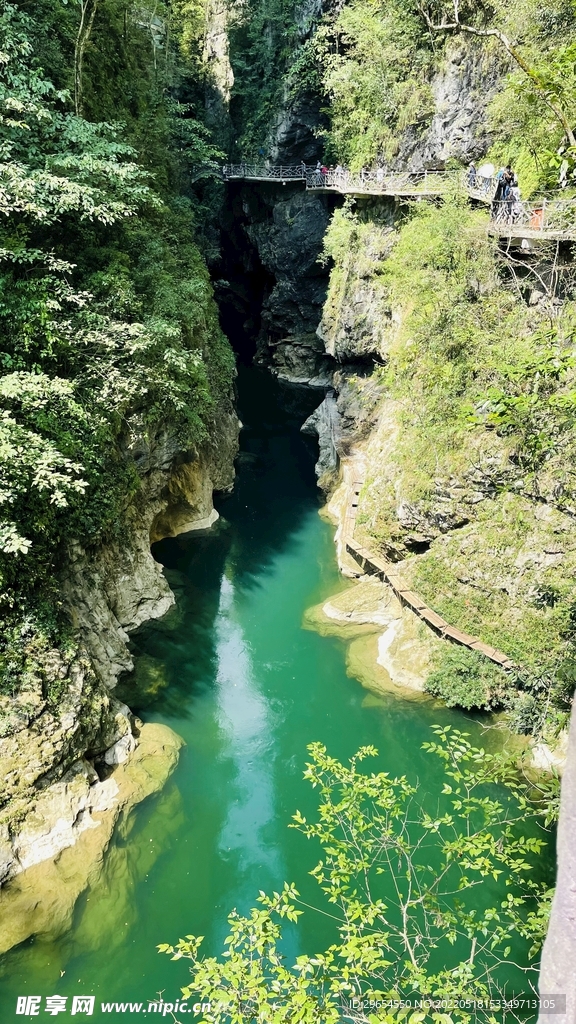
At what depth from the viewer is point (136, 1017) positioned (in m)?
7.15

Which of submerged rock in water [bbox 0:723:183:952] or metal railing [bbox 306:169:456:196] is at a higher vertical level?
metal railing [bbox 306:169:456:196]

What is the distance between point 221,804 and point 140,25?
68.2ft

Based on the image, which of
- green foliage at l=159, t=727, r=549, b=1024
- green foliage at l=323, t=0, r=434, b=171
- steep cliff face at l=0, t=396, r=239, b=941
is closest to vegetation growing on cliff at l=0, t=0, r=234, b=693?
steep cliff face at l=0, t=396, r=239, b=941

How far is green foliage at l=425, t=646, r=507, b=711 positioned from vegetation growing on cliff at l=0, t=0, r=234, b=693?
22.3 feet

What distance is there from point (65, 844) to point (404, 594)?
7801mm

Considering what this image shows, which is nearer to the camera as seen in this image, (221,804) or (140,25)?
(221,804)

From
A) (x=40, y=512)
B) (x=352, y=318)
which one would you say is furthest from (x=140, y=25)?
(x=40, y=512)

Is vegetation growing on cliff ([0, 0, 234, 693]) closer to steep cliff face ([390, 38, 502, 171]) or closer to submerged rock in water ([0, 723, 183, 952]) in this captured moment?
submerged rock in water ([0, 723, 183, 952])

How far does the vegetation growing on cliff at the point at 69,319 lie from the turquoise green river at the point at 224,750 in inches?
124

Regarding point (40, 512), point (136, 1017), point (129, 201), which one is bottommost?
point (136, 1017)

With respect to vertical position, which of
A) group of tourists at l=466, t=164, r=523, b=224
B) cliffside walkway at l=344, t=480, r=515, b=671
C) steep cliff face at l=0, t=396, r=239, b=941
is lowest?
steep cliff face at l=0, t=396, r=239, b=941

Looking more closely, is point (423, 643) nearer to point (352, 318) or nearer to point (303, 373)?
point (352, 318)

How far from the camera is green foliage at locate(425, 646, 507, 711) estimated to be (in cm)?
1120

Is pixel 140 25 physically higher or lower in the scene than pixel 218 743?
higher
